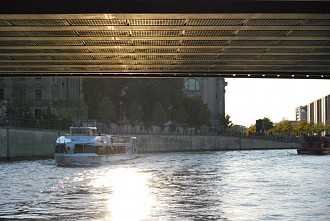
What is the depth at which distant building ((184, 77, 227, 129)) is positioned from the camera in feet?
579

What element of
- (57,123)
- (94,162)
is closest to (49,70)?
(94,162)

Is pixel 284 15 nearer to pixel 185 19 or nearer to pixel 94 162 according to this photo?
pixel 185 19

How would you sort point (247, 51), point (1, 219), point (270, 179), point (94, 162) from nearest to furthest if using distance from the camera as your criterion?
point (1, 219) < point (247, 51) < point (270, 179) < point (94, 162)

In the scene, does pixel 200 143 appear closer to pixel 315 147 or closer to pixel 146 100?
pixel 146 100

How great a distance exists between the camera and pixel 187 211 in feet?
78.6

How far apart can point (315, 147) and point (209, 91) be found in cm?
7532

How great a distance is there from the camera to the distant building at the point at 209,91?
177m

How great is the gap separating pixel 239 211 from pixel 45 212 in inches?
282

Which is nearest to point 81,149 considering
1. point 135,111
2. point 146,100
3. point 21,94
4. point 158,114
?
point 21,94

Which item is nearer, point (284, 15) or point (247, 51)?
point (284, 15)

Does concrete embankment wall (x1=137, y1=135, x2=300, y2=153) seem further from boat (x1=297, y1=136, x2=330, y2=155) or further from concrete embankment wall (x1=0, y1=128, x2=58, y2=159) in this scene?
concrete embankment wall (x1=0, y1=128, x2=58, y2=159)

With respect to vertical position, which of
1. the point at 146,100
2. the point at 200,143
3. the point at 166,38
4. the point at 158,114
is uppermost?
the point at 146,100

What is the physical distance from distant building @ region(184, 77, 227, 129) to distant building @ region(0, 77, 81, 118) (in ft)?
222

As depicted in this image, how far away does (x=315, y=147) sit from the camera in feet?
347
